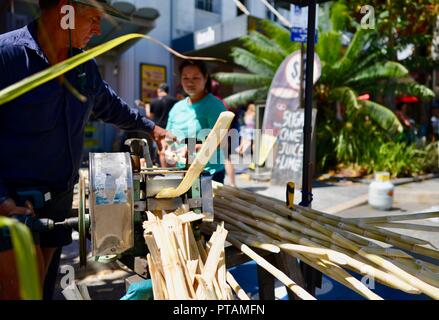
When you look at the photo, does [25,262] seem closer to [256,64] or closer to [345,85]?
[345,85]

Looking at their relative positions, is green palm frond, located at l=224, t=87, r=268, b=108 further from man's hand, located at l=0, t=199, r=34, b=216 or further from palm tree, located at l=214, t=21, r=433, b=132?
man's hand, located at l=0, t=199, r=34, b=216

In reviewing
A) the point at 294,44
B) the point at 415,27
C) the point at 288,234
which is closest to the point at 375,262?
the point at 288,234

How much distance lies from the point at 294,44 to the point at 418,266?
27.2 ft

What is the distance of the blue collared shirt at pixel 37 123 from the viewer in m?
1.52

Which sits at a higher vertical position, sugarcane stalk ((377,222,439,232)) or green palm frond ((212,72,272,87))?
green palm frond ((212,72,272,87))

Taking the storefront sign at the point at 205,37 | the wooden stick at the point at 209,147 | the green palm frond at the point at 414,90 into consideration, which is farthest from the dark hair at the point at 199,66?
the storefront sign at the point at 205,37

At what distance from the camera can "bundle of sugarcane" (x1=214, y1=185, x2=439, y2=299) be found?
1.11 meters

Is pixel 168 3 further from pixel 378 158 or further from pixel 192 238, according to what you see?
pixel 192 238

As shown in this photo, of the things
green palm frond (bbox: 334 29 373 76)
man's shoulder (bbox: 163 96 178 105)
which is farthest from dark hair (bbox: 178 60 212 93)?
green palm frond (bbox: 334 29 373 76)

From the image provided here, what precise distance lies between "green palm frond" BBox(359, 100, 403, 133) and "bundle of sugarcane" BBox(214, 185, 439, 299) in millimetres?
7124

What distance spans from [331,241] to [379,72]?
7909 millimetres

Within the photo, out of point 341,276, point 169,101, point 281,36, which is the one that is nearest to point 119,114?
point 341,276
